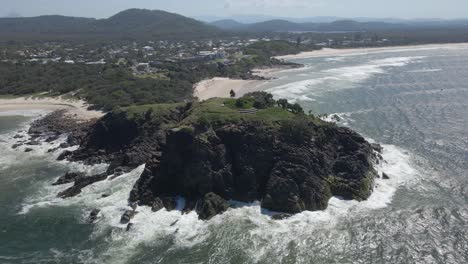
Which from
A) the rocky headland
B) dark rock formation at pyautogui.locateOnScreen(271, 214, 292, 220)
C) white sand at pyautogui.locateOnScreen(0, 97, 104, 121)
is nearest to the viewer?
dark rock formation at pyautogui.locateOnScreen(271, 214, 292, 220)

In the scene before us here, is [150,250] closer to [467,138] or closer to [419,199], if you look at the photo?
[419,199]

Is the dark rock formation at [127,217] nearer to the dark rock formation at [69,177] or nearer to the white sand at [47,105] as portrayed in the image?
the dark rock formation at [69,177]

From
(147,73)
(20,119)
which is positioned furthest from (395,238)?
(147,73)

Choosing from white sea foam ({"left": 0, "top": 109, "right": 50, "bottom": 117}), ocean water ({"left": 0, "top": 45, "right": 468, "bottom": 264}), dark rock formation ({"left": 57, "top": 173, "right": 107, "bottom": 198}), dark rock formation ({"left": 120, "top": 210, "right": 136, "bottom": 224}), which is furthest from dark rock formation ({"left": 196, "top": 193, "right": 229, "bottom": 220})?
white sea foam ({"left": 0, "top": 109, "right": 50, "bottom": 117})

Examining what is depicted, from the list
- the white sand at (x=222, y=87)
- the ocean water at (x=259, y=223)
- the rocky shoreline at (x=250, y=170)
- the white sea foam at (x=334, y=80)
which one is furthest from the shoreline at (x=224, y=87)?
the rocky shoreline at (x=250, y=170)

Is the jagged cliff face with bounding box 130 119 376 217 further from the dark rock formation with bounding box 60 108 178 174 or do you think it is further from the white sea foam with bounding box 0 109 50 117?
the white sea foam with bounding box 0 109 50 117

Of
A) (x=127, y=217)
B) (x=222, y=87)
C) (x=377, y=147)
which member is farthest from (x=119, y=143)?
(x=222, y=87)
